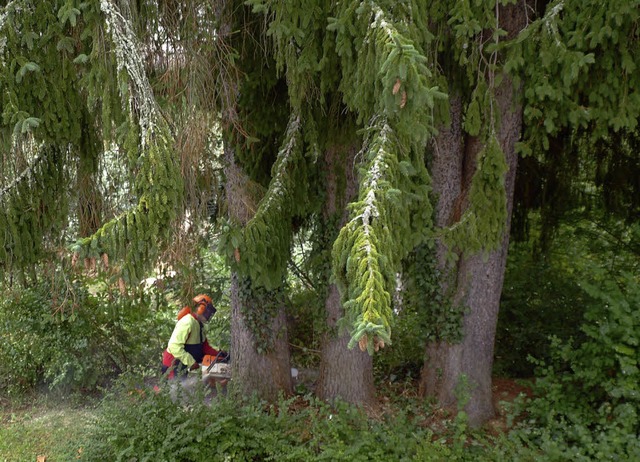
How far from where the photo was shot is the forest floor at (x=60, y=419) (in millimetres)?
6680

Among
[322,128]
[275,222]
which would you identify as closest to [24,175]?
[275,222]

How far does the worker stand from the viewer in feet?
25.7

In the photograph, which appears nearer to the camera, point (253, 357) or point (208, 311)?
point (253, 357)

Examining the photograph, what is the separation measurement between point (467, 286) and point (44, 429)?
558 cm

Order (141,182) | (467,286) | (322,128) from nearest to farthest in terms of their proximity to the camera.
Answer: (141,182), (322,128), (467,286)

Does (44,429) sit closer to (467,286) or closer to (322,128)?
(322,128)

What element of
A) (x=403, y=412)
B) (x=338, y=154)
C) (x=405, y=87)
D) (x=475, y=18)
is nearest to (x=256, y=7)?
(x=405, y=87)

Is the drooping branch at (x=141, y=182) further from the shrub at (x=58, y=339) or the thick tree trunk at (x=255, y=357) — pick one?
the shrub at (x=58, y=339)

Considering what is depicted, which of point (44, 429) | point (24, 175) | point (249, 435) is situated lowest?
point (44, 429)

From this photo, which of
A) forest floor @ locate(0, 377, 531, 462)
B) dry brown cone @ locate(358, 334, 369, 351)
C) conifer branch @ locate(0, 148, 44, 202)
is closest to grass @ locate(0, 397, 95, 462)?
forest floor @ locate(0, 377, 531, 462)

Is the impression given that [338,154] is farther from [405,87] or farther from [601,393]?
[601,393]

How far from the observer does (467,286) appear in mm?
6488

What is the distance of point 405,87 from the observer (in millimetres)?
3539

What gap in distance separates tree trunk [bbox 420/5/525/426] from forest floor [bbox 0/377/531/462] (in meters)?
0.29
